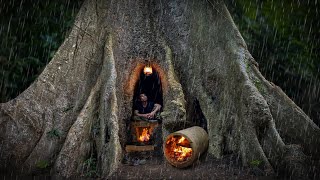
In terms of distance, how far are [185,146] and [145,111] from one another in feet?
7.40

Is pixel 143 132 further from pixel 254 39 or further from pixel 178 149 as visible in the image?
pixel 254 39

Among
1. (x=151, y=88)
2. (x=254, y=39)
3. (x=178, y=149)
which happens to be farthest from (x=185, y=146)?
(x=254, y=39)

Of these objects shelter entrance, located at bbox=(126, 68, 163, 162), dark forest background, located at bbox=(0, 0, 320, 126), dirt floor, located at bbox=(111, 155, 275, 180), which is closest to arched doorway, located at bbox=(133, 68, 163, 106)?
shelter entrance, located at bbox=(126, 68, 163, 162)

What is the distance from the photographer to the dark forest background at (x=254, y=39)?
8.80m

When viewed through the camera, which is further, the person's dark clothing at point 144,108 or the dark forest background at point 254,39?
the dark forest background at point 254,39

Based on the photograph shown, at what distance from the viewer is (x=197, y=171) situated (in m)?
5.62

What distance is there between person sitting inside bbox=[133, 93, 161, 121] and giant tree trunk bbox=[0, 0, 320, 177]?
16.3 inches

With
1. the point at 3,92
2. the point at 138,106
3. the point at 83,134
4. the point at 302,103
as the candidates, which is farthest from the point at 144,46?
the point at 302,103

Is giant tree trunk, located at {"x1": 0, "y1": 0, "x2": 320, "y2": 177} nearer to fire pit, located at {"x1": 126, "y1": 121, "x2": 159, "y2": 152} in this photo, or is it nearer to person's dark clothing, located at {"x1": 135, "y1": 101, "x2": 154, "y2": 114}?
fire pit, located at {"x1": 126, "y1": 121, "x2": 159, "y2": 152}

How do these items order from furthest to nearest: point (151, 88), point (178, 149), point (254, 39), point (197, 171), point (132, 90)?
point (151, 88)
point (254, 39)
point (132, 90)
point (178, 149)
point (197, 171)

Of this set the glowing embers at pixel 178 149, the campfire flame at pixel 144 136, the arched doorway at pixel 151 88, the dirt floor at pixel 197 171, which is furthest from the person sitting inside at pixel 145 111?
the arched doorway at pixel 151 88

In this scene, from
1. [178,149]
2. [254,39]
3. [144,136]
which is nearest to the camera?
[178,149]

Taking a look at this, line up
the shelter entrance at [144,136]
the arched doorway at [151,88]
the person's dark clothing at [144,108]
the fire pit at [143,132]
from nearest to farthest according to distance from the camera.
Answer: the shelter entrance at [144,136], the fire pit at [143,132], the person's dark clothing at [144,108], the arched doorway at [151,88]

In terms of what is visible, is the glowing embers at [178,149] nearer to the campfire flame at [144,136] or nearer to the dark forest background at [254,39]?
the campfire flame at [144,136]
